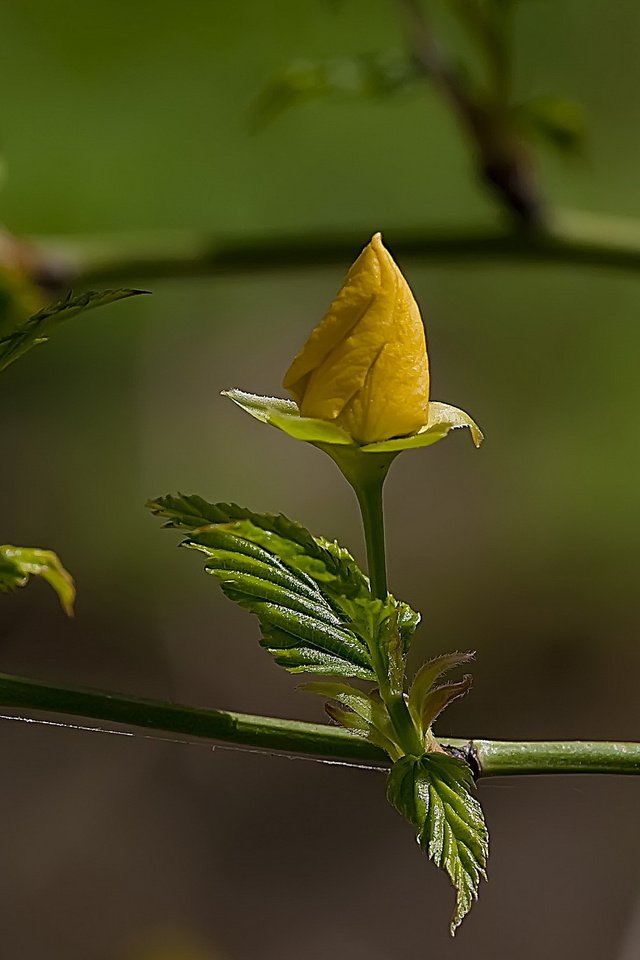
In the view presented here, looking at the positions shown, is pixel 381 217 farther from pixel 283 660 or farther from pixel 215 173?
pixel 283 660

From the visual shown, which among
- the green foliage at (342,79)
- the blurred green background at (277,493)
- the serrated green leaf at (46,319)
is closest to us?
the serrated green leaf at (46,319)

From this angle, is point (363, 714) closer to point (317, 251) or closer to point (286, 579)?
point (286, 579)

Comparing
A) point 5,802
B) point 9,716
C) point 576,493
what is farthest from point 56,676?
point 9,716

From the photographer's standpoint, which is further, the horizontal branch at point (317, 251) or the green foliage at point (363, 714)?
the horizontal branch at point (317, 251)

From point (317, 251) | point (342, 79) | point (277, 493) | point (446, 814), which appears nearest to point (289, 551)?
point (446, 814)

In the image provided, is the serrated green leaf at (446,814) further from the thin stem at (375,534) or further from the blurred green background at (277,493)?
the blurred green background at (277,493)

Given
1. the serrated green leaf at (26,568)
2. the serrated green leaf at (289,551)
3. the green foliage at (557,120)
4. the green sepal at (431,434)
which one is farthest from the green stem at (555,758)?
the green foliage at (557,120)

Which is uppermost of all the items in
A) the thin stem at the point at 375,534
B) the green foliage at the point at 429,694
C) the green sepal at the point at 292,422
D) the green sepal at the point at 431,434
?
the green sepal at the point at 431,434
